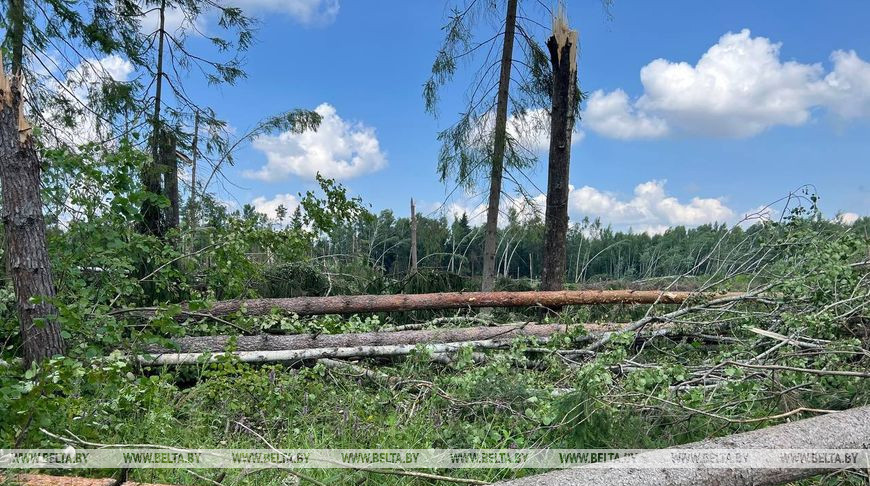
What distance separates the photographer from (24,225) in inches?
153

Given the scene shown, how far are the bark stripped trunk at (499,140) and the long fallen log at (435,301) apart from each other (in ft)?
5.98

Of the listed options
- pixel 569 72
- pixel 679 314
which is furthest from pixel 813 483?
pixel 569 72

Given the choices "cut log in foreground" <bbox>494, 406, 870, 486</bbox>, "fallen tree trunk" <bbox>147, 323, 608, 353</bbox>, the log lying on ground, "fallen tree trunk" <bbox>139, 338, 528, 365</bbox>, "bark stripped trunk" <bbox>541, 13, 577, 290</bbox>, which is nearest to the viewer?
"cut log in foreground" <bbox>494, 406, 870, 486</bbox>

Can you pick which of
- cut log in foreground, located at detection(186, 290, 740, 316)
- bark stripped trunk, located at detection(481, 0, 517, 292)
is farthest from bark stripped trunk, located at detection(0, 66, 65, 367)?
bark stripped trunk, located at detection(481, 0, 517, 292)

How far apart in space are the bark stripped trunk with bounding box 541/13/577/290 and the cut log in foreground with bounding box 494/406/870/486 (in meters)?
5.05

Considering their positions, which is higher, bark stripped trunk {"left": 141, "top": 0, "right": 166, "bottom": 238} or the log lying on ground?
bark stripped trunk {"left": 141, "top": 0, "right": 166, "bottom": 238}

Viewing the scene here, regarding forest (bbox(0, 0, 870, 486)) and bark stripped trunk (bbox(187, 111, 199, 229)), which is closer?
forest (bbox(0, 0, 870, 486))

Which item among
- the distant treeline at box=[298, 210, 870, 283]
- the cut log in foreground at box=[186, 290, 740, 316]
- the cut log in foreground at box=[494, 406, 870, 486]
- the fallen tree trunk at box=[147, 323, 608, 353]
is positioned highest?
the distant treeline at box=[298, 210, 870, 283]

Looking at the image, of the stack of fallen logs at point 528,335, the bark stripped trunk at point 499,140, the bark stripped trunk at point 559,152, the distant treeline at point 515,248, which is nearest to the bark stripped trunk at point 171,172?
the distant treeline at point 515,248

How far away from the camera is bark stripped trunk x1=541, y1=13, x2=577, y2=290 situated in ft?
25.3

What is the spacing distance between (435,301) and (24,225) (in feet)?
12.9

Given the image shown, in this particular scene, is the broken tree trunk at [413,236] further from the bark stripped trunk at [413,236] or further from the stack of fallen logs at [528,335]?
the stack of fallen logs at [528,335]

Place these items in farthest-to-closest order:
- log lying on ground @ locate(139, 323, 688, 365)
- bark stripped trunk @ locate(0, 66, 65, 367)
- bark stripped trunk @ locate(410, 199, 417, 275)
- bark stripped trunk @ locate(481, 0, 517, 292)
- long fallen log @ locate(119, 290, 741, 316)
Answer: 1. bark stripped trunk @ locate(410, 199, 417, 275)
2. bark stripped trunk @ locate(481, 0, 517, 292)
3. long fallen log @ locate(119, 290, 741, 316)
4. log lying on ground @ locate(139, 323, 688, 365)
5. bark stripped trunk @ locate(0, 66, 65, 367)

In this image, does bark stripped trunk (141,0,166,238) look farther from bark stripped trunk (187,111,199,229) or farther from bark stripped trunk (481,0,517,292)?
bark stripped trunk (481,0,517,292)
